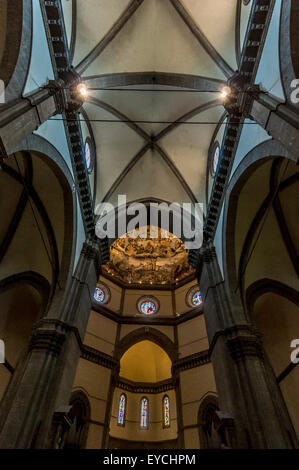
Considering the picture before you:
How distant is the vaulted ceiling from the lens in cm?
870

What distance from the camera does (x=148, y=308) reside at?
20172mm

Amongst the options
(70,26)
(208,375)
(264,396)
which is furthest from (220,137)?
(208,375)

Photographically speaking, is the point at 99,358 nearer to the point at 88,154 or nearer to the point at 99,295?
the point at 99,295

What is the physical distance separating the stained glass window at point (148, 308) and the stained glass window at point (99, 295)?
2.98 metres

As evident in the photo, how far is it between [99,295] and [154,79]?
13756 millimetres

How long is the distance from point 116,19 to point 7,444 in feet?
39.4

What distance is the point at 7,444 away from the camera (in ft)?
18.7

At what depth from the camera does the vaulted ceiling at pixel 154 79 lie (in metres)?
8.70

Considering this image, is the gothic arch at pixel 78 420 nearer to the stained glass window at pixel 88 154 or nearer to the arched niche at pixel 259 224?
the arched niche at pixel 259 224

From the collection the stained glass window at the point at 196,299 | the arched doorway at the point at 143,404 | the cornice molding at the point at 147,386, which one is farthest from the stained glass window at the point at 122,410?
the stained glass window at the point at 196,299

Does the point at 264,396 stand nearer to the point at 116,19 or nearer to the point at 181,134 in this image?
the point at 181,134
